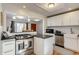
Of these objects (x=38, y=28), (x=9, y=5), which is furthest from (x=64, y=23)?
(x=9, y=5)

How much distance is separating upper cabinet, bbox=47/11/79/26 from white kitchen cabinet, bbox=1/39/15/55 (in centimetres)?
53

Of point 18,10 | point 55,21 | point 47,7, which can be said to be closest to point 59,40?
point 55,21

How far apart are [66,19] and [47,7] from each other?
0.30 m

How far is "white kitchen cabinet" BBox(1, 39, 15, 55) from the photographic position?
1.04 metres

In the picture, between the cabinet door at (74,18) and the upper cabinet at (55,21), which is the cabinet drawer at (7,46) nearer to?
the upper cabinet at (55,21)

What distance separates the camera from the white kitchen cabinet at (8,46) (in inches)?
41.1

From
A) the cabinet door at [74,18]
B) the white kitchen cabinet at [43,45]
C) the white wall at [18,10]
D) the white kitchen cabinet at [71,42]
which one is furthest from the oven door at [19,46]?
the cabinet door at [74,18]

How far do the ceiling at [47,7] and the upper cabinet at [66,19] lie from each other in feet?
0.25

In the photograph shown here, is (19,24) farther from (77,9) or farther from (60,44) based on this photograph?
(77,9)

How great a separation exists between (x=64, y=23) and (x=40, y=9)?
0.37 meters

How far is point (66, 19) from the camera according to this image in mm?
1154

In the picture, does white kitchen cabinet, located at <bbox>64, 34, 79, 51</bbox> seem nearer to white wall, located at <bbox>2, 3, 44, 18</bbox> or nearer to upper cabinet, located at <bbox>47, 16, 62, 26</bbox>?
upper cabinet, located at <bbox>47, 16, 62, 26</bbox>

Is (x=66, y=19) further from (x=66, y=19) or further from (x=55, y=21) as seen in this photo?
(x=55, y=21)

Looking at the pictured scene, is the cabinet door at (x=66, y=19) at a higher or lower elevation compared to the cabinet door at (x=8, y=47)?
higher
